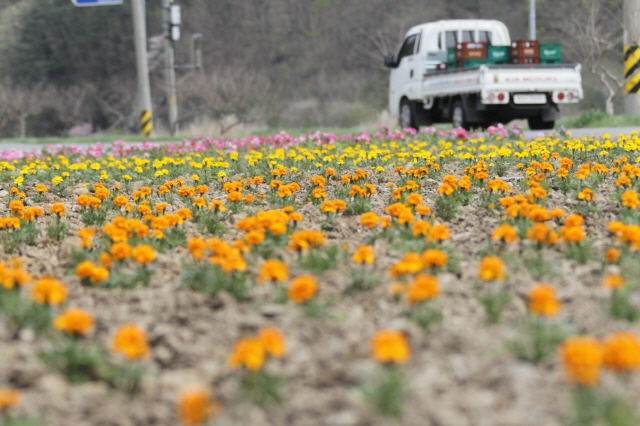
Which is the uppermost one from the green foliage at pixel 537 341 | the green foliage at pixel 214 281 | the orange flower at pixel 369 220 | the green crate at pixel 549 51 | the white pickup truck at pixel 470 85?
the green crate at pixel 549 51

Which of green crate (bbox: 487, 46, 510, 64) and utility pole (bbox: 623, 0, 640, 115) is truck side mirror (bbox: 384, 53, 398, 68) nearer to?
green crate (bbox: 487, 46, 510, 64)

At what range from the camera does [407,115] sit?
17031 mm

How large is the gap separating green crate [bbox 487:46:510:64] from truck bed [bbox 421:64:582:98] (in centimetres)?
141

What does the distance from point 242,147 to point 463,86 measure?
4966 millimetres

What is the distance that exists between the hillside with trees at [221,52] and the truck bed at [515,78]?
28266 millimetres

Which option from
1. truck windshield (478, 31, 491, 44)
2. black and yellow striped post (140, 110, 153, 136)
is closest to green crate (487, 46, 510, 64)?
truck windshield (478, 31, 491, 44)

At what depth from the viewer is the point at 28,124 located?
50875mm

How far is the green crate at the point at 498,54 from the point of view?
15.5m

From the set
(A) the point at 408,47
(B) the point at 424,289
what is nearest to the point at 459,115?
(A) the point at 408,47

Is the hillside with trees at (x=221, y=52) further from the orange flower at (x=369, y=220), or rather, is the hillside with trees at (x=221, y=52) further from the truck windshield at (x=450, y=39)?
the orange flower at (x=369, y=220)

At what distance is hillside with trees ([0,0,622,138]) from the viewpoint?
149 ft

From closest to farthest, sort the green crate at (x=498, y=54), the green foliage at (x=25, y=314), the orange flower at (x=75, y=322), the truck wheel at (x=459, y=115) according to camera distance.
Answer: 1. the orange flower at (x=75, y=322)
2. the green foliage at (x=25, y=314)
3. the truck wheel at (x=459, y=115)
4. the green crate at (x=498, y=54)

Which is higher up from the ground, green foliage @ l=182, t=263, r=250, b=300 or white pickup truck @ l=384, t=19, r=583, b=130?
white pickup truck @ l=384, t=19, r=583, b=130

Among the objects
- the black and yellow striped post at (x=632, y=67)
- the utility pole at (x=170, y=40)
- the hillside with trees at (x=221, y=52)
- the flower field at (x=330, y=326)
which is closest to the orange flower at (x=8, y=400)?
the flower field at (x=330, y=326)
